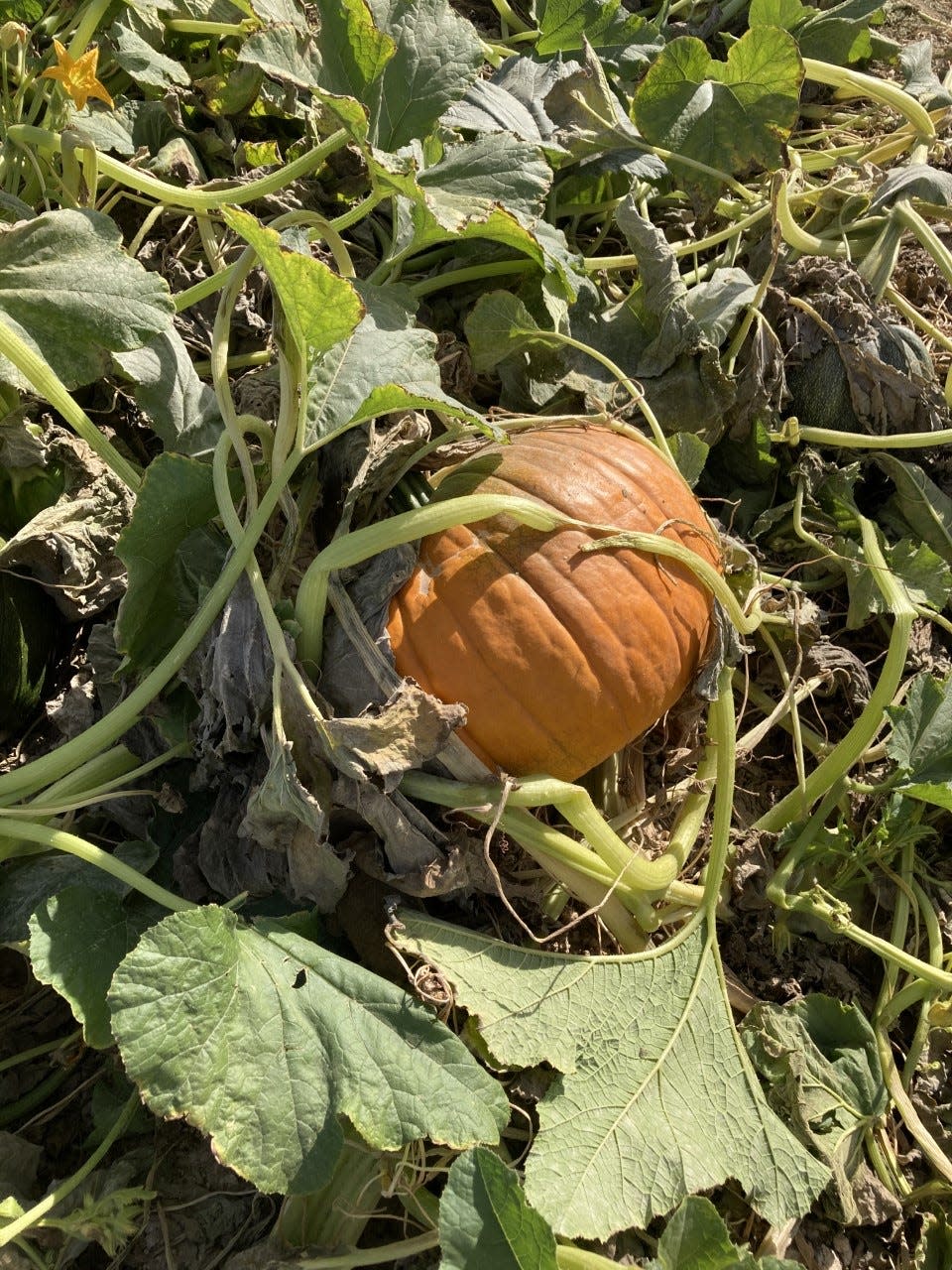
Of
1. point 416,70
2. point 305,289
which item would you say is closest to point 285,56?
point 416,70

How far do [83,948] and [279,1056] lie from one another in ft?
Result: 1.06

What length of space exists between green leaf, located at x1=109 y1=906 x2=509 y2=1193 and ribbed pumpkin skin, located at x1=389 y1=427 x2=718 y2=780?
1.29 ft

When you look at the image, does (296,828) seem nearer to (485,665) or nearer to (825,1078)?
(485,665)

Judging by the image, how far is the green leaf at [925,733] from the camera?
181cm

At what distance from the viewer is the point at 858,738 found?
1.86 meters

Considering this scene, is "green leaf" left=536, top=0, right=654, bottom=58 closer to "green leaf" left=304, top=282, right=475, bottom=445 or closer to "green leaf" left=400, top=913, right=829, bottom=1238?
"green leaf" left=304, top=282, right=475, bottom=445

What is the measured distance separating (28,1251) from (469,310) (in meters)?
1.70

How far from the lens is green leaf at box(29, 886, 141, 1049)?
1412mm

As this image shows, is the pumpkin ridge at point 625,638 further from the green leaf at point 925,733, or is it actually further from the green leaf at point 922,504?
the green leaf at point 922,504

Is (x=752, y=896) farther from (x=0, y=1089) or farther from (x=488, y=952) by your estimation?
(x=0, y=1089)

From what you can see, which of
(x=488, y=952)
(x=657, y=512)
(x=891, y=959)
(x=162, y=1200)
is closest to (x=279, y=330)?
(x=657, y=512)

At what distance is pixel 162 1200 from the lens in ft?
5.15

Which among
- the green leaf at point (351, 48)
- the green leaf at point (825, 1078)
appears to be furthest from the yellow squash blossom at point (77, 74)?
the green leaf at point (825, 1078)

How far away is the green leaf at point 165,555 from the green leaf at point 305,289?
31cm
